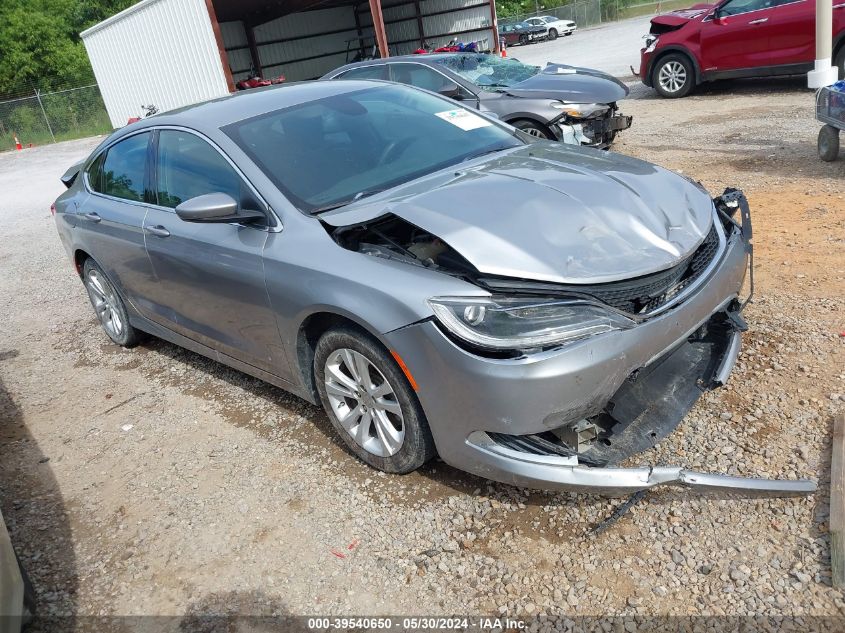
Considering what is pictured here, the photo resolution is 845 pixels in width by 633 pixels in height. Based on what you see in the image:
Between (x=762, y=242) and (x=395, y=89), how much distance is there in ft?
9.77

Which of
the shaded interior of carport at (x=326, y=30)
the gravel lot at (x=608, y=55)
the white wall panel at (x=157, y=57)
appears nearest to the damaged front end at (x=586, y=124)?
the gravel lot at (x=608, y=55)

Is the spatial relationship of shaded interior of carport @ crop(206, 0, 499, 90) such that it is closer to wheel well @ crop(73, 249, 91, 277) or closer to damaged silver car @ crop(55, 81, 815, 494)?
wheel well @ crop(73, 249, 91, 277)

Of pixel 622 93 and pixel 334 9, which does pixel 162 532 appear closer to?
pixel 622 93

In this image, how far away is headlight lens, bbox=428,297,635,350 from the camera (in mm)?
2631

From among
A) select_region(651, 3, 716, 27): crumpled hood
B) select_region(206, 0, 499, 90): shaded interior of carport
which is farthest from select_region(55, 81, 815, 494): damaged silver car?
select_region(206, 0, 499, 90): shaded interior of carport

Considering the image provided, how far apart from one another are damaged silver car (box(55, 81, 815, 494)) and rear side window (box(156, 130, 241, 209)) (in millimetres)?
14

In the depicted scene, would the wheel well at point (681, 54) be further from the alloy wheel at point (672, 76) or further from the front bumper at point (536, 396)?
the front bumper at point (536, 396)

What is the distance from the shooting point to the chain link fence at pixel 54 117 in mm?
29328

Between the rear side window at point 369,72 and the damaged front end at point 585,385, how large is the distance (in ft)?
23.6

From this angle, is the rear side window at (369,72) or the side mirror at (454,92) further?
the rear side window at (369,72)

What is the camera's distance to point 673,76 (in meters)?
12.4

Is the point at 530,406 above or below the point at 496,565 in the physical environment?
above

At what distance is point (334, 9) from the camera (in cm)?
2677

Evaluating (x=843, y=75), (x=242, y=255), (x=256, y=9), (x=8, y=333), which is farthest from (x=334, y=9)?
(x=242, y=255)
